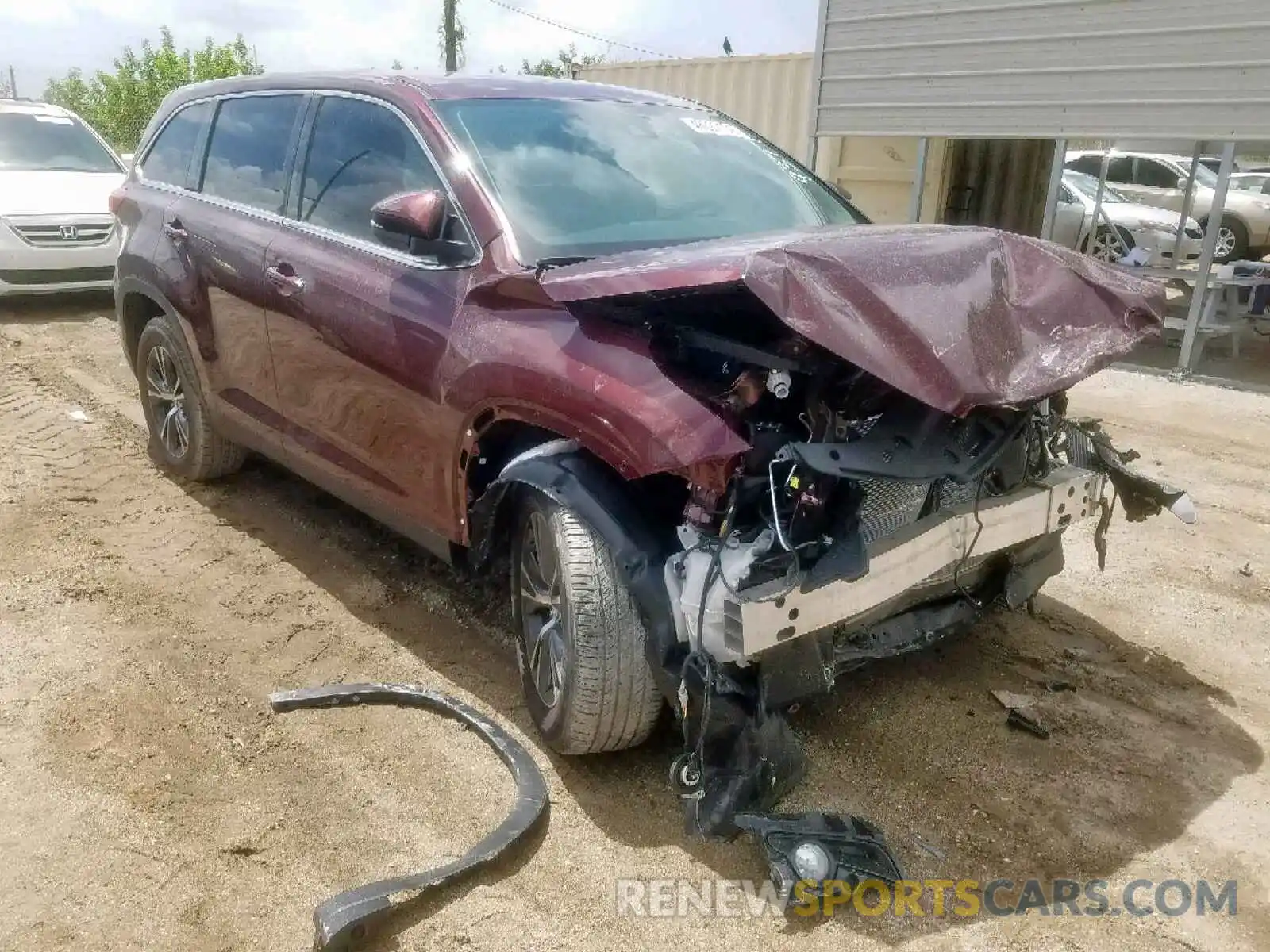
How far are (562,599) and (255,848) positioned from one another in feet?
3.29

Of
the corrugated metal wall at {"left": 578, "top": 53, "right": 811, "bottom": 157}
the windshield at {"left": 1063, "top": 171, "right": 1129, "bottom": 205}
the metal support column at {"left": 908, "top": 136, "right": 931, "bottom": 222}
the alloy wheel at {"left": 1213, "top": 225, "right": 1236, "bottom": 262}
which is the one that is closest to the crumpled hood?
the metal support column at {"left": 908, "top": 136, "right": 931, "bottom": 222}

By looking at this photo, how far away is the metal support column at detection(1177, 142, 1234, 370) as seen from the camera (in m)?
8.40

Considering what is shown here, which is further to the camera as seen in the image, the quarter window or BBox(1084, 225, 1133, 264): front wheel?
BBox(1084, 225, 1133, 264): front wheel

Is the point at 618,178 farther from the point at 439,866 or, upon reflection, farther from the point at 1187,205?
the point at 1187,205

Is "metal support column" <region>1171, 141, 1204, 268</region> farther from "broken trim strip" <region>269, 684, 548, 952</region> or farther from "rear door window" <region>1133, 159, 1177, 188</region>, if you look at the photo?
"broken trim strip" <region>269, 684, 548, 952</region>

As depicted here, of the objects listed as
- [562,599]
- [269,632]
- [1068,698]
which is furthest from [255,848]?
[1068,698]

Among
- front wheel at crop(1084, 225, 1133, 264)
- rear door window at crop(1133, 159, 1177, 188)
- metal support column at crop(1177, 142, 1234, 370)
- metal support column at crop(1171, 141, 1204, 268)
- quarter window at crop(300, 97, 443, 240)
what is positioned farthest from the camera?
rear door window at crop(1133, 159, 1177, 188)

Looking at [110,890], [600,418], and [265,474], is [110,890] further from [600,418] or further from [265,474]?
[265,474]

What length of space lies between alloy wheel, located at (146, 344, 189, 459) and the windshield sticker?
2731 mm

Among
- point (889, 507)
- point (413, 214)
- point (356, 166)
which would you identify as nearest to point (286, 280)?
point (356, 166)

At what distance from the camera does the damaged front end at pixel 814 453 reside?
7.68 ft

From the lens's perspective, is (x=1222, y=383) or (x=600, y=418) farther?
(x=1222, y=383)

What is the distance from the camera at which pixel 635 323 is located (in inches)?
106

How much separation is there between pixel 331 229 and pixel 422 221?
0.85 metres
